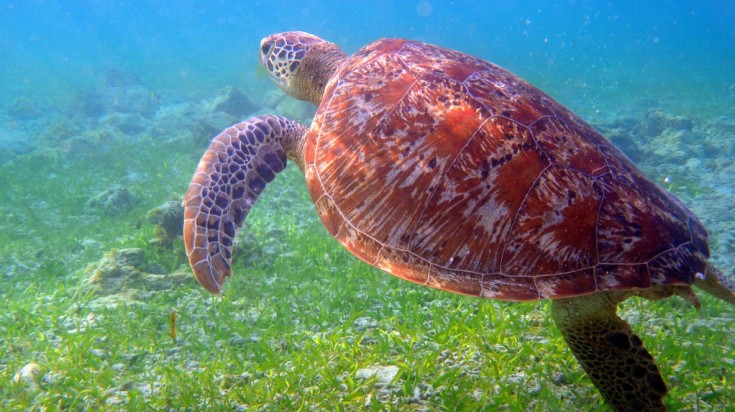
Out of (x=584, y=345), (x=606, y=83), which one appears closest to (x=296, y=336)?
(x=584, y=345)

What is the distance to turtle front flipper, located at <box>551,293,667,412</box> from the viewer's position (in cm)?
198

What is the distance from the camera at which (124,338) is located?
3.41 metres

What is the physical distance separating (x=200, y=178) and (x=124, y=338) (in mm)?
1665

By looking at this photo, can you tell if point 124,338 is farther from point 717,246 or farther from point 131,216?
point 717,246

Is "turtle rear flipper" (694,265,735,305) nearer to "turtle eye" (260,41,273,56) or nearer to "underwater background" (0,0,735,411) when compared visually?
"underwater background" (0,0,735,411)

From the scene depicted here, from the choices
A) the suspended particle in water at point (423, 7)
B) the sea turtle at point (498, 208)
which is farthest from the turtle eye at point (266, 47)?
the suspended particle in water at point (423, 7)

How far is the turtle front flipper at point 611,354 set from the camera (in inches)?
78.0

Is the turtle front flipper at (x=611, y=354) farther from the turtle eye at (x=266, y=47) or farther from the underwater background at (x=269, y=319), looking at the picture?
the turtle eye at (x=266, y=47)

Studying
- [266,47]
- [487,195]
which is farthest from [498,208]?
[266,47]

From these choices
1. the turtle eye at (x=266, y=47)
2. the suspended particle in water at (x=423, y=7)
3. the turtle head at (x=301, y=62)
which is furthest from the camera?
the suspended particle in water at (x=423, y=7)

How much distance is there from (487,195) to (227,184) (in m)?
2.29

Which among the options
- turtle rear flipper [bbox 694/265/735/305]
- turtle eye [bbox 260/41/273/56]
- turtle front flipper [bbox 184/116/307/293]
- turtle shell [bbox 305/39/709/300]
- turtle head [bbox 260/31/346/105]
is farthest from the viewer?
turtle eye [bbox 260/41/273/56]

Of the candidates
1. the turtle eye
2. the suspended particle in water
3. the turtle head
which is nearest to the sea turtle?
the turtle head

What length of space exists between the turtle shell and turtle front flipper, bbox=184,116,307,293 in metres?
0.89
